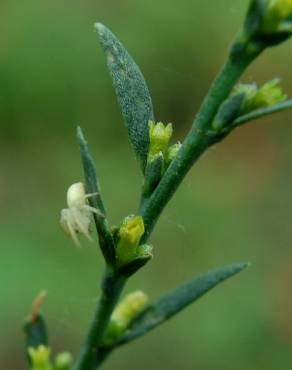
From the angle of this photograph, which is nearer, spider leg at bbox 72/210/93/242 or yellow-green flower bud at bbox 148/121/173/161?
yellow-green flower bud at bbox 148/121/173/161

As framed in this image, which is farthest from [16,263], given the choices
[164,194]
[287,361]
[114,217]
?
[164,194]

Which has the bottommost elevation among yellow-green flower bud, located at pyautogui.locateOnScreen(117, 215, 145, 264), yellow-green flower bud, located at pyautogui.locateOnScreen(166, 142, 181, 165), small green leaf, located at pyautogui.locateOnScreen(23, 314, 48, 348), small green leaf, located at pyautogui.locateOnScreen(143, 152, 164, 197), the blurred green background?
small green leaf, located at pyautogui.locateOnScreen(23, 314, 48, 348)

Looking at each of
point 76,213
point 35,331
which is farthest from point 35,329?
point 76,213

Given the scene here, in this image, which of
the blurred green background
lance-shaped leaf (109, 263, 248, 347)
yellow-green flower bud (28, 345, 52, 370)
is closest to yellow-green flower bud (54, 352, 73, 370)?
yellow-green flower bud (28, 345, 52, 370)

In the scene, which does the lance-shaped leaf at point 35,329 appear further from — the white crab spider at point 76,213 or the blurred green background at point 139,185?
the blurred green background at point 139,185

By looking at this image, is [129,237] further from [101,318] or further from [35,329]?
[35,329]

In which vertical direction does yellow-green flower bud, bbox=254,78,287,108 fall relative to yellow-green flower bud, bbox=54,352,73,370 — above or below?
above

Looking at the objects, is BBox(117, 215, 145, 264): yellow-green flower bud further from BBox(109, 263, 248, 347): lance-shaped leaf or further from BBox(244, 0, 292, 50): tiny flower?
BBox(244, 0, 292, 50): tiny flower
